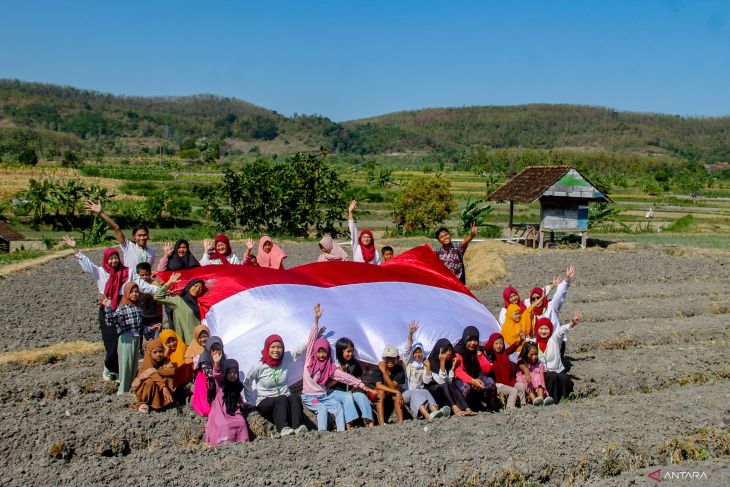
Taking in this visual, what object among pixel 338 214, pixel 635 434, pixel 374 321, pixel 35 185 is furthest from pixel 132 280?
pixel 35 185

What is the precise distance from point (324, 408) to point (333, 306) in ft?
Answer: 5.33

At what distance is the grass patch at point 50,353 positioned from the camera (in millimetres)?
10383

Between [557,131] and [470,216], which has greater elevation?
[557,131]

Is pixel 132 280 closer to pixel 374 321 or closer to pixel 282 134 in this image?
pixel 374 321

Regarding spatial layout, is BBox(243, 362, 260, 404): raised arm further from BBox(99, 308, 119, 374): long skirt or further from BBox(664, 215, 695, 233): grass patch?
BBox(664, 215, 695, 233): grass patch

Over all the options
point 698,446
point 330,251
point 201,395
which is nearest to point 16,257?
point 330,251

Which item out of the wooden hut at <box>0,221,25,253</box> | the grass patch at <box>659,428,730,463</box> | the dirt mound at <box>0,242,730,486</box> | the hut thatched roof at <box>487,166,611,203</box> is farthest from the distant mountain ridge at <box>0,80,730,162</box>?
the grass patch at <box>659,428,730,463</box>

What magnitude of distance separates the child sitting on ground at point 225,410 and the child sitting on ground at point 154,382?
605 millimetres

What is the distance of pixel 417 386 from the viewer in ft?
27.7

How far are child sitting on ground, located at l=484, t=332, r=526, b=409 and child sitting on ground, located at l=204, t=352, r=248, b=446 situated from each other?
284cm

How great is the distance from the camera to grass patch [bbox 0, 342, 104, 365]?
34.1ft

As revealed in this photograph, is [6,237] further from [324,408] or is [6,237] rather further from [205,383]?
[324,408]

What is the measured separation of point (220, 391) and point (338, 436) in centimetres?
120

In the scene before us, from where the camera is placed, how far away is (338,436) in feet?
24.9
